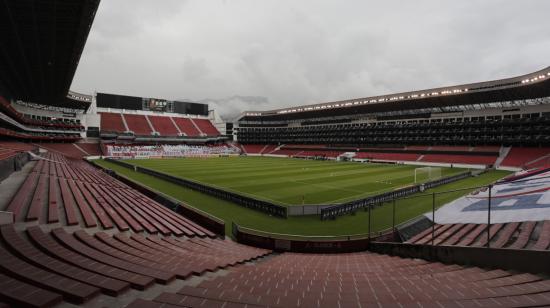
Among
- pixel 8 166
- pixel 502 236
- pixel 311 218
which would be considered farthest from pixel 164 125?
pixel 502 236

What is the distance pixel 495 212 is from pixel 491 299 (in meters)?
4.36

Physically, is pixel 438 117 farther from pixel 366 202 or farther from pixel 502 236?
pixel 502 236

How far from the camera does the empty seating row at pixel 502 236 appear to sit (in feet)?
25.4

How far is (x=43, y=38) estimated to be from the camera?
22969 mm

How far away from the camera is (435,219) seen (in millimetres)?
9109

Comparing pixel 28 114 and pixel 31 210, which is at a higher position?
pixel 28 114

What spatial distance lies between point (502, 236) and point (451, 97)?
192 feet

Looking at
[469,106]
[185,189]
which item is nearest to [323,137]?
[469,106]

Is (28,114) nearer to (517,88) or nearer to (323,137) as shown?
(323,137)

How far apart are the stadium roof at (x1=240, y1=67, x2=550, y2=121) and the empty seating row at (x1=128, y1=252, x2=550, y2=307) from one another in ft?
163

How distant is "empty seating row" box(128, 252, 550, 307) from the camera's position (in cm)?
455

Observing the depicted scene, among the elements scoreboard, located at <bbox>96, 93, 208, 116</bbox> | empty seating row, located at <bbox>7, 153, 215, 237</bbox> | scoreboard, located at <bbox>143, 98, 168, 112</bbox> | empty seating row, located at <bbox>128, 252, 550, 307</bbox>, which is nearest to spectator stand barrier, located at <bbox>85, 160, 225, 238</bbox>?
empty seating row, located at <bbox>7, 153, 215, 237</bbox>

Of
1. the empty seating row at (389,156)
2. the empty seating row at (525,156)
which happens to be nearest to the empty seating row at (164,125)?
the empty seating row at (389,156)

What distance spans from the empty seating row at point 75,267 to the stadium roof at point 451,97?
55.0 meters
